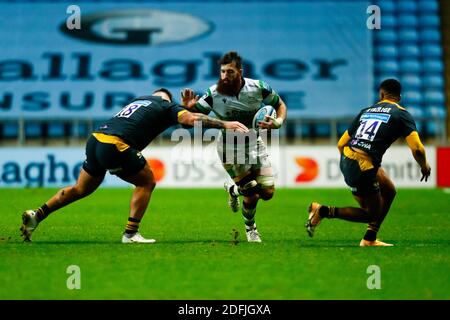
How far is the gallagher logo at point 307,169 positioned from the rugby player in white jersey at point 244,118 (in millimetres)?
14245

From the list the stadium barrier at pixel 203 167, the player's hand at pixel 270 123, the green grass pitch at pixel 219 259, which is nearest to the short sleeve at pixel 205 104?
the player's hand at pixel 270 123

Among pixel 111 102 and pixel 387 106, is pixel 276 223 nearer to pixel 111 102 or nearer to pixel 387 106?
pixel 387 106

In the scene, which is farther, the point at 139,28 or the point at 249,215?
the point at 139,28

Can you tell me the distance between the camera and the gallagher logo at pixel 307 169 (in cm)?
2569

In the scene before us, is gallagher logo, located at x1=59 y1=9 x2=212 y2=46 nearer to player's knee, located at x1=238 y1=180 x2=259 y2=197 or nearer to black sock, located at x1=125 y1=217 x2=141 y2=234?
player's knee, located at x1=238 y1=180 x2=259 y2=197

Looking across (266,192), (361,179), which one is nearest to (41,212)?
(266,192)

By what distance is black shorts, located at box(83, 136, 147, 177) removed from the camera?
10.3m

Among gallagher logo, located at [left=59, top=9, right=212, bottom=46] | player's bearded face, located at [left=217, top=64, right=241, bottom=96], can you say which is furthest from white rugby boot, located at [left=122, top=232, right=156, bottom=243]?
gallagher logo, located at [left=59, top=9, right=212, bottom=46]

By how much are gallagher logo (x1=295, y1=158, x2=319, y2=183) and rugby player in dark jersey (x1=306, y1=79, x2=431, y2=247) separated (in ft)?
50.6

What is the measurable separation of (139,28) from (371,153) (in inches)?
888

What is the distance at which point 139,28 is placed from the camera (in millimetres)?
31578

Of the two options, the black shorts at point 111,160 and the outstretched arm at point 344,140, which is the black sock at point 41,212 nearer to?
the black shorts at point 111,160

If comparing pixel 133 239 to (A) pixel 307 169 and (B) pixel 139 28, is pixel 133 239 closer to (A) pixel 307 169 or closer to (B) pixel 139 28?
(A) pixel 307 169

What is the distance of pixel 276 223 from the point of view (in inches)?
546
